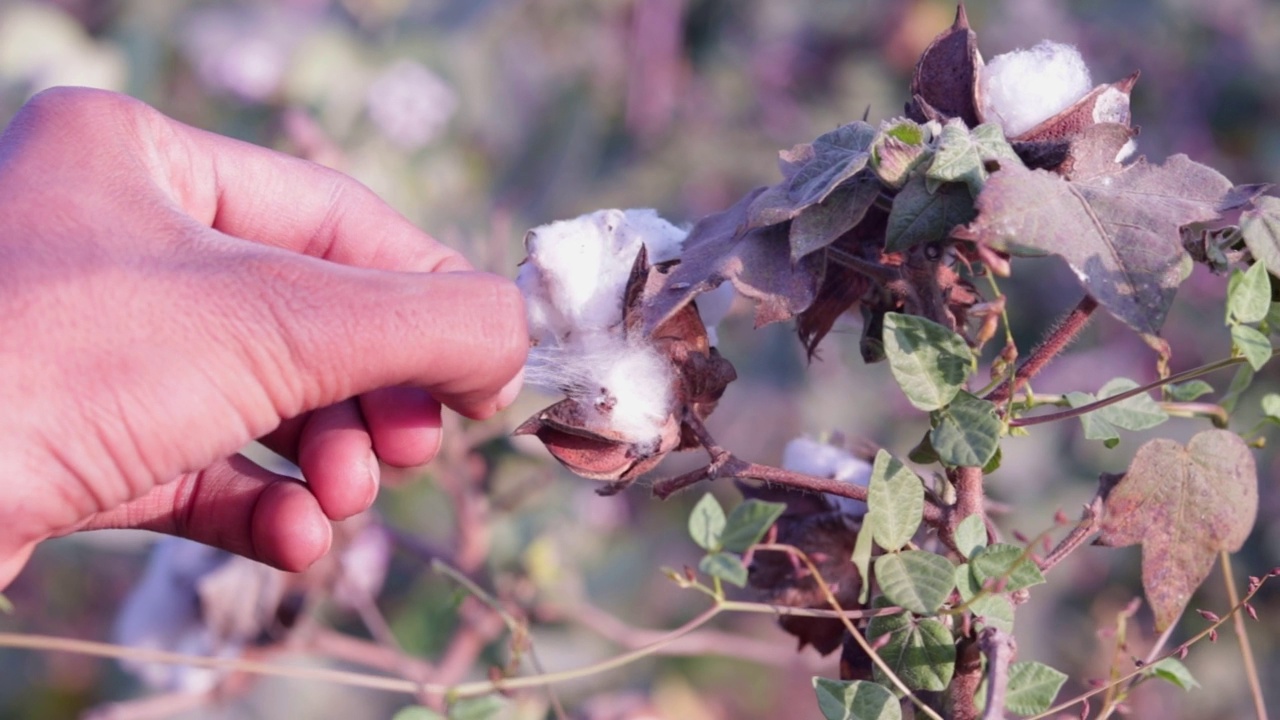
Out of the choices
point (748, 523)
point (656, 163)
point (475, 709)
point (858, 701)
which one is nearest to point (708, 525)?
point (748, 523)

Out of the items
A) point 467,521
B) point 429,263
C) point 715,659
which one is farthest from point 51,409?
point 715,659

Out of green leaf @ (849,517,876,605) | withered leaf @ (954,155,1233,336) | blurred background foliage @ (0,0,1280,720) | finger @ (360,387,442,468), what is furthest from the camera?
blurred background foliage @ (0,0,1280,720)

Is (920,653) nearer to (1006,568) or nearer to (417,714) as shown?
(1006,568)

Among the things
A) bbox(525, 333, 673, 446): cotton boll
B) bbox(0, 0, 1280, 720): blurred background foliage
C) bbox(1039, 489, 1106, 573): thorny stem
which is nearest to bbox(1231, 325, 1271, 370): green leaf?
bbox(1039, 489, 1106, 573): thorny stem

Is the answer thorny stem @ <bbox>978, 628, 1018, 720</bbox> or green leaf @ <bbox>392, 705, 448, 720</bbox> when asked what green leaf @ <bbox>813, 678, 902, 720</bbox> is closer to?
thorny stem @ <bbox>978, 628, 1018, 720</bbox>

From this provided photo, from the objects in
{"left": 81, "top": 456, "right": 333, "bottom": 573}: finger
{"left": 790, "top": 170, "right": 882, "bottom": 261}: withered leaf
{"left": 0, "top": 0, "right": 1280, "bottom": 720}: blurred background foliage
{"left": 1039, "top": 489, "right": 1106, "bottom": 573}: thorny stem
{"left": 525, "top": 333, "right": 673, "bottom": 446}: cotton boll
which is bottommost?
{"left": 0, "top": 0, "right": 1280, "bottom": 720}: blurred background foliage
